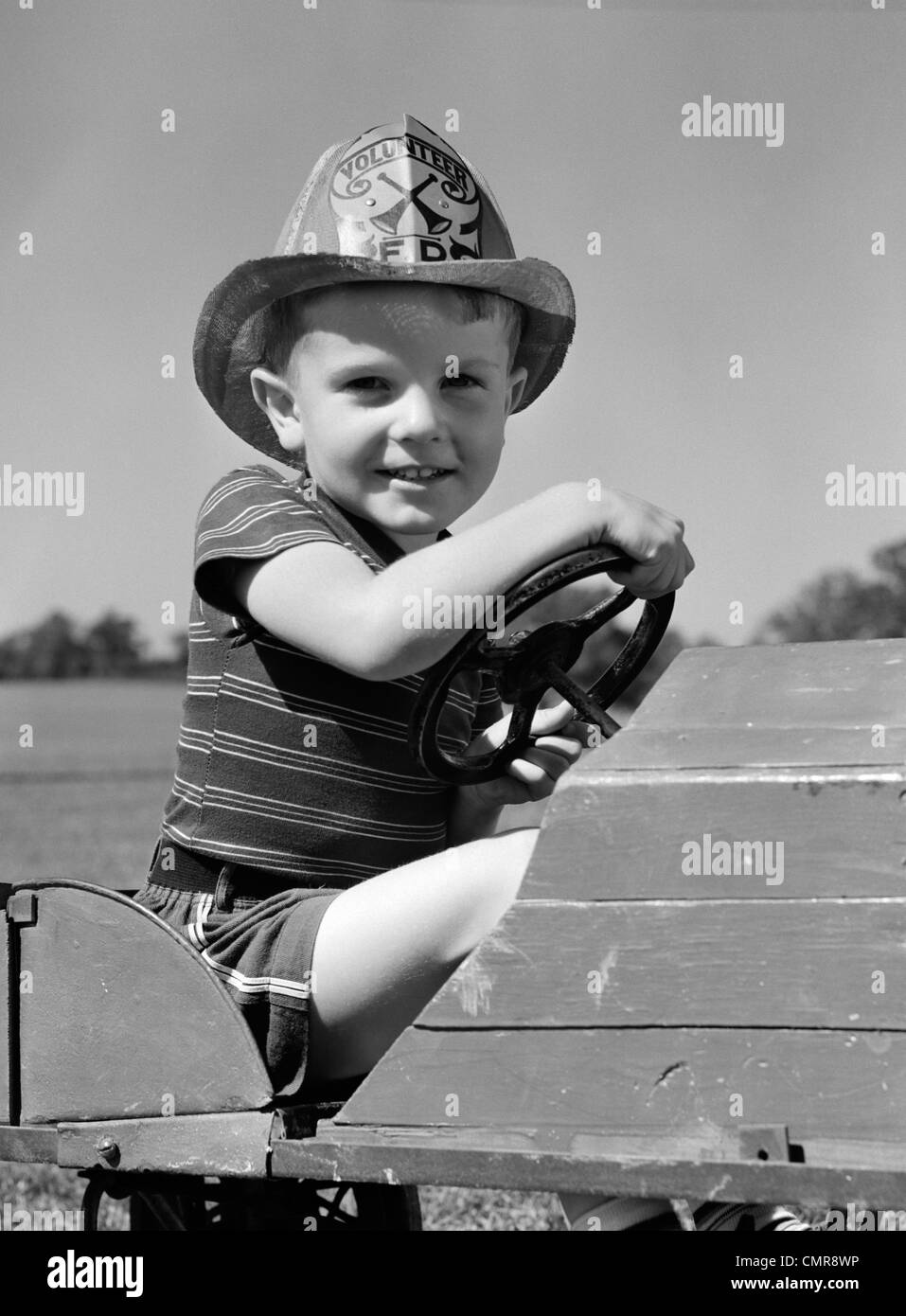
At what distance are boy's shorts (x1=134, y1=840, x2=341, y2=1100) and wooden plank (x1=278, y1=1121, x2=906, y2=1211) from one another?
234 millimetres

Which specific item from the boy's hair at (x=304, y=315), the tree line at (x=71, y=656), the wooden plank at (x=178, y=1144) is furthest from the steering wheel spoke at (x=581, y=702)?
the tree line at (x=71, y=656)

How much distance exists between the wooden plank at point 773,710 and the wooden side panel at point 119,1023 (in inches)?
25.6

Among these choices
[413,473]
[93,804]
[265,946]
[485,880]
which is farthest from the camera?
[93,804]

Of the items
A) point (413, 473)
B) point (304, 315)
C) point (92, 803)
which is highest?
point (304, 315)

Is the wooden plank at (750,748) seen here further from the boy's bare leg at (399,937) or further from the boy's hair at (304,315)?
the boy's hair at (304,315)

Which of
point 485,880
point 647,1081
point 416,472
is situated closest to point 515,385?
point 416,472

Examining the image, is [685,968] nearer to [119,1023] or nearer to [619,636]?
[119,1023]

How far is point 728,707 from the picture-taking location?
1920 millimetres

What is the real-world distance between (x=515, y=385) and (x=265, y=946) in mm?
1159

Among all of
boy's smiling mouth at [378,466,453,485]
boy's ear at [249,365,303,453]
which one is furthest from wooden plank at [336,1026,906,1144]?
boy's ear at [249,365,303,453]

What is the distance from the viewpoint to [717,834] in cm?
178

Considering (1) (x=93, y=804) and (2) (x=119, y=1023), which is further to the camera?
(1) (x=93, y=804)

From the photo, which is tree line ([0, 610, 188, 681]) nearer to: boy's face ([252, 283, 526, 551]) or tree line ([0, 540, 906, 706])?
tree line ([0, 540, 906, 706])
